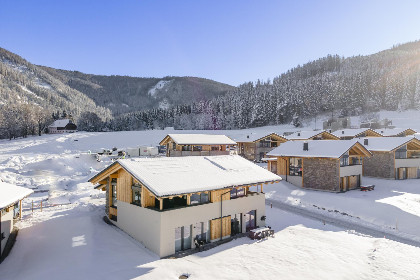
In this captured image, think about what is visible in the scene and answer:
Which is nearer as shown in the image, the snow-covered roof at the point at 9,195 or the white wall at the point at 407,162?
the snow-covered roof at the point at 9,195

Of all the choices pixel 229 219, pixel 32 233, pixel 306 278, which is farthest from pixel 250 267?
pixel 32 233

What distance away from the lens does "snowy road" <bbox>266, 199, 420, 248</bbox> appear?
18.0 m

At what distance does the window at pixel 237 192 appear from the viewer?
55.2ft

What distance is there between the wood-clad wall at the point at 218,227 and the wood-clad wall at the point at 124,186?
506cm

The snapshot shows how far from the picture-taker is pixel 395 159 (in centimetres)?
3469

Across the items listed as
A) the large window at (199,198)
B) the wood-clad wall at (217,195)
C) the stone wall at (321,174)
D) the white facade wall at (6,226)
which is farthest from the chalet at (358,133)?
the white facade wall at (6,226)

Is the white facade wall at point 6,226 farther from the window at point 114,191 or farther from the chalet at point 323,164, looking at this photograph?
the chalet at point 323,164

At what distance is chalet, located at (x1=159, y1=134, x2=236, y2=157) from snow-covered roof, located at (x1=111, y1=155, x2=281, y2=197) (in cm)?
2127

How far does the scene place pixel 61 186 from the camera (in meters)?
31.9

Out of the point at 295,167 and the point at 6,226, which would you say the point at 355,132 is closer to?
the point at 295,167

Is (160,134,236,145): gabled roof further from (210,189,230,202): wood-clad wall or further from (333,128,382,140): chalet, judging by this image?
(333,128,382,140): chalet

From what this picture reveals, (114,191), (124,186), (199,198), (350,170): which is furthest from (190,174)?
(350,170)

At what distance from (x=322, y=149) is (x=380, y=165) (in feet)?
37.7

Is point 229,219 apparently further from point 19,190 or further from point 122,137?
point 122,137
